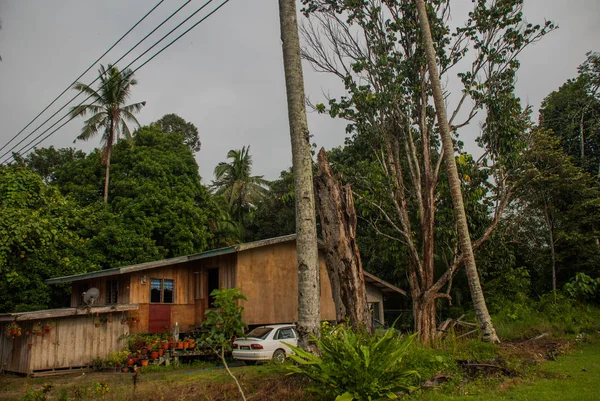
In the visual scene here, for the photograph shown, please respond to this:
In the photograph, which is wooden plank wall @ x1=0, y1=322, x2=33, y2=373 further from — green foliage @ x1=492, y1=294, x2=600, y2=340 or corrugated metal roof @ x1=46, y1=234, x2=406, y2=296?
green foliage @ x1=492, y1=294, x2=600, y2=340

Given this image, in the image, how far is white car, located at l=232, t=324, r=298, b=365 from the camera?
14.5 m

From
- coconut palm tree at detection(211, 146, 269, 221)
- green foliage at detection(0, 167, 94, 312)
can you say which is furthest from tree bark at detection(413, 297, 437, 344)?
coconut palm tree at detection(211, 146, 269, 221)

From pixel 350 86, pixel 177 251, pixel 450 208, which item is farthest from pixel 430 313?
pixel 177 251

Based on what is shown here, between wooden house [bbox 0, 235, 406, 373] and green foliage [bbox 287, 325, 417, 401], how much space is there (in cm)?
1014

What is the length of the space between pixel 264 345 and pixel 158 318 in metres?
5.93

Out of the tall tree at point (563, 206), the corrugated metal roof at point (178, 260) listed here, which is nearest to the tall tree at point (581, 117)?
the tall tree at point (563, 206)

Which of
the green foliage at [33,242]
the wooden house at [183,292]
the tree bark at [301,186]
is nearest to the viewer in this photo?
the tree bark at [301,186]

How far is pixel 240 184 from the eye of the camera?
39469 millimetres

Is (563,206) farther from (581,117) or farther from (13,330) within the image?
(13,330)

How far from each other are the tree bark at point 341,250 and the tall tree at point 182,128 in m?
39.0

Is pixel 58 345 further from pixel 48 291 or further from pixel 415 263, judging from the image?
pixel 415 263

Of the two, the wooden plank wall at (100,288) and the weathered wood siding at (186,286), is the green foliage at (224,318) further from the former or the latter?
the wooden plank wall at (100,288)

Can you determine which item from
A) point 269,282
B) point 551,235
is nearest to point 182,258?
point 269,282

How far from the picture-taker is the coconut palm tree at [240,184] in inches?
1558
